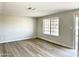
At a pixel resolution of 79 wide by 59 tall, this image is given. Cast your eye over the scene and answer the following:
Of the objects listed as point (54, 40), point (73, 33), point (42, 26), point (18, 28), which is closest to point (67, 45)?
point (73, 33)

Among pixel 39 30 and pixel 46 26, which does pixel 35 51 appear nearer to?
pixel 46 26

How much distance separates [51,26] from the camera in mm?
8469

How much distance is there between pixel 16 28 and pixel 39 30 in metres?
2.34

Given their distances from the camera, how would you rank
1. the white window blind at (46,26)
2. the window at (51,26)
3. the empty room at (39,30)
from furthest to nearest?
the white window blind at (46,26)
the window at (51,26)
the empty room at (39,30)

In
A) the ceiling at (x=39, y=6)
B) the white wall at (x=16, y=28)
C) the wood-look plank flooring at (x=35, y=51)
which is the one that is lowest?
the wood-look plank flooring at (x=35, y=51)

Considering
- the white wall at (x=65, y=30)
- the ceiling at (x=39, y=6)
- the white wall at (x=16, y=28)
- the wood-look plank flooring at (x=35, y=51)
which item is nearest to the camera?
the ceiling at (x=39, y=6)

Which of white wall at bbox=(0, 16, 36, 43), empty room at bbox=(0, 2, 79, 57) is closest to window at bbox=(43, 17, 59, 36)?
empty room at bbox=(0, 2, 79, 57)

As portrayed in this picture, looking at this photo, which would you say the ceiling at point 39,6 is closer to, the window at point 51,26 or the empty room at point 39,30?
the empty room at point 39,30

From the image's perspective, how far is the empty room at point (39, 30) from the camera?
5102 mm

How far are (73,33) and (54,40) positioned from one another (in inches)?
82.7

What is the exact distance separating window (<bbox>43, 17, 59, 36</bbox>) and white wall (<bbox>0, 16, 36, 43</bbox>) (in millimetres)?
1380

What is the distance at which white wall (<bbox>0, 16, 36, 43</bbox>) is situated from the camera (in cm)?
845

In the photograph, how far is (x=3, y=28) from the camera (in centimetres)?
837

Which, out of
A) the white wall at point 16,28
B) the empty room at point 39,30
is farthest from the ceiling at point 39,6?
the white wall at point 16,28
